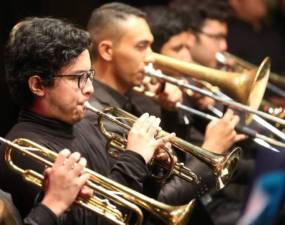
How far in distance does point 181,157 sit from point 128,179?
1.24 meters

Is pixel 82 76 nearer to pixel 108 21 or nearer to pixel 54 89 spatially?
pixel 54 89

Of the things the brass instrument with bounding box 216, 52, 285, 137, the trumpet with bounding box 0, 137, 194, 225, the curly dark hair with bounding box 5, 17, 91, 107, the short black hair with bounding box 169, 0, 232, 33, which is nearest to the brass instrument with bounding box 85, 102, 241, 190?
the curly dark hair with bounding box 5, 17, 91, 107

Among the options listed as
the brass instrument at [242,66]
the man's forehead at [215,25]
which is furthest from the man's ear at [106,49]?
the man's forehead at [215,25]

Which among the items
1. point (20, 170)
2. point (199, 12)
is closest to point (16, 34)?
point (20, 170)

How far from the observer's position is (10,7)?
4977 mm

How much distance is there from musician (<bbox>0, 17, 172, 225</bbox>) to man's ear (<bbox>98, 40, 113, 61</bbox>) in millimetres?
918

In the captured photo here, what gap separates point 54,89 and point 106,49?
106cm

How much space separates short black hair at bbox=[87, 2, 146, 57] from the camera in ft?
13.4

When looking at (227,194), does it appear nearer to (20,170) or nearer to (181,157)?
(181,157)

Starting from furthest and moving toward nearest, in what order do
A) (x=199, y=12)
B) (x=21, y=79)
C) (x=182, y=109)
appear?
(x=199, y=12), (x=182, y=109), (x=21, y=79)

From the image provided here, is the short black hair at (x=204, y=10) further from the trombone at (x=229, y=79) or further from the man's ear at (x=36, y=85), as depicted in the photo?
the man's ear at (x=36, y=85)

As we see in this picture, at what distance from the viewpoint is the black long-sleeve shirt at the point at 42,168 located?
2.88 meters

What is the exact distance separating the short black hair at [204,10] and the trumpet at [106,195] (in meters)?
2.87

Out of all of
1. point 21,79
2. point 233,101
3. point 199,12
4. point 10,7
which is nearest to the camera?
point 21,79
